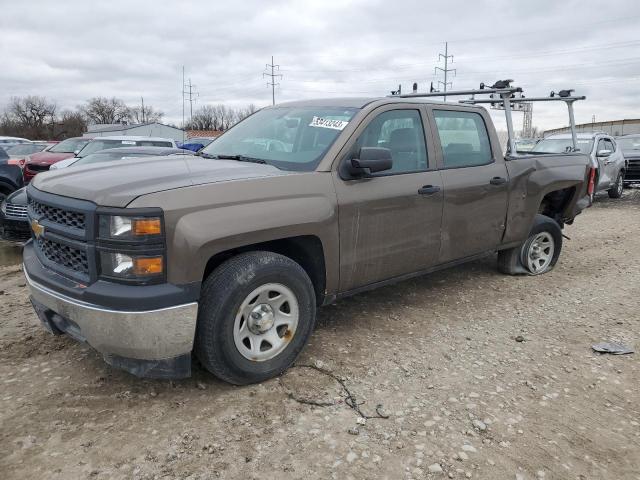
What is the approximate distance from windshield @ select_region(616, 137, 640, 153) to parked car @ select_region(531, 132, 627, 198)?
1442 mm

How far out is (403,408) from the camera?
9.91 ft

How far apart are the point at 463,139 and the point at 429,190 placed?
0.88m

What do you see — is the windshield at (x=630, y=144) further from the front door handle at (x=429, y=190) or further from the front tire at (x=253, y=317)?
the front tire at (x=253, y=317)

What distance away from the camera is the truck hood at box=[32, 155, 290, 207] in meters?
2.78

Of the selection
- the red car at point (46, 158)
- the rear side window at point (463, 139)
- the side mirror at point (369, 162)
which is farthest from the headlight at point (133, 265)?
the red car at point (46, 158)

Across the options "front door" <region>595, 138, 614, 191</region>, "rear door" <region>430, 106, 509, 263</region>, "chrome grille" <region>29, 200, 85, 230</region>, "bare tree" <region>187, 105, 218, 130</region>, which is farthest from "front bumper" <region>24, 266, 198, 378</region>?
"bare tree" <region>187, 105, 218, 130</region>

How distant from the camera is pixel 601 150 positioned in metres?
12.6

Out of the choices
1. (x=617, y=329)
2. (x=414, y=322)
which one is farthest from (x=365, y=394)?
(x=617, y=329)

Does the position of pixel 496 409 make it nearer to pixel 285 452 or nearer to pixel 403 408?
pixel 403 408

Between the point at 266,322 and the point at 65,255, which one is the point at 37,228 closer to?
the point at 65,255

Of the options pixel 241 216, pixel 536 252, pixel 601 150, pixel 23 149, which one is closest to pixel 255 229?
pixel 241 216

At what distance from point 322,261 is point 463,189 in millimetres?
1634

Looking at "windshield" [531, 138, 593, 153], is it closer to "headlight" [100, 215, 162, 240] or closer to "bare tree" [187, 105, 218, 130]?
"headlight" [100, 215, 162, 240]

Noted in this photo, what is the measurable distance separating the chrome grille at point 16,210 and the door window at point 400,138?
16.3ft
